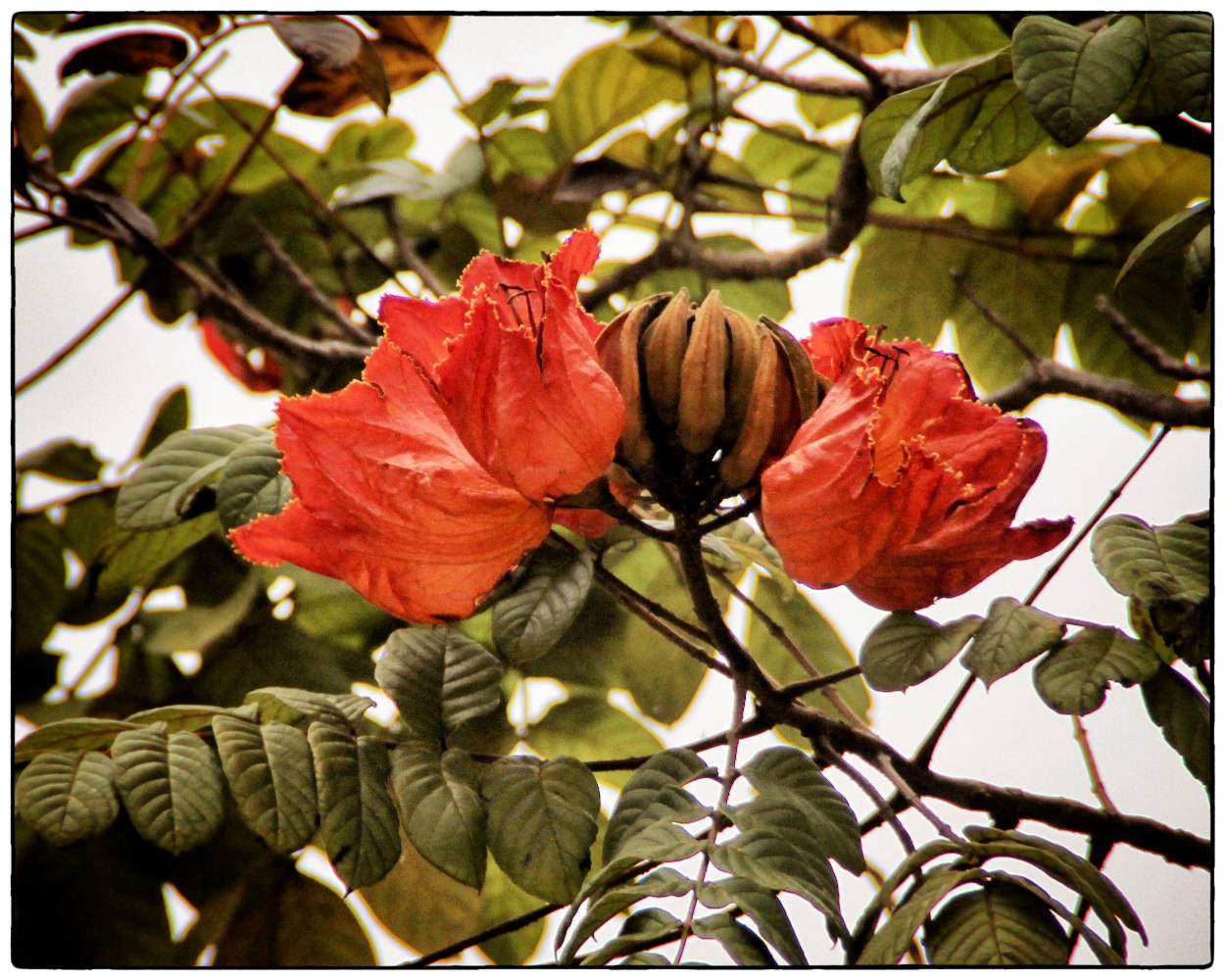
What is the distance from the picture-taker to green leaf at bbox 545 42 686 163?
3.28 feet

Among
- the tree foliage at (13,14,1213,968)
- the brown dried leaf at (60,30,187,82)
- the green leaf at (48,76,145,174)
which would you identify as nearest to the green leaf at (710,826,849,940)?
the tree foliage at (13,14,1213,968)

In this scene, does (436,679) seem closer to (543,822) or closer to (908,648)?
(543,822)

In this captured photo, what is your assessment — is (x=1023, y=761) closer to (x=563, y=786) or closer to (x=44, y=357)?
(x=563, y=786)

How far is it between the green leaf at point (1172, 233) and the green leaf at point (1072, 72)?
77 millimetres

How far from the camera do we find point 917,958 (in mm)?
498

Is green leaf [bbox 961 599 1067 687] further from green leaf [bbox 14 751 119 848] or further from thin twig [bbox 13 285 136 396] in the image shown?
thin twig [bbox 13 285 136 396]

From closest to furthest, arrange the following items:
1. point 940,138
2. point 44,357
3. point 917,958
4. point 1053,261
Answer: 1. point 917,958
2. point 940,138
3. point 44,357
4. point 1053,261

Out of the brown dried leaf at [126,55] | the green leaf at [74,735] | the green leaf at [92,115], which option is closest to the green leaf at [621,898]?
the green leaf at [74,735]

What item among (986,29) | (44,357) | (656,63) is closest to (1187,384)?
(986,29)

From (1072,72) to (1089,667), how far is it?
0.90 feet

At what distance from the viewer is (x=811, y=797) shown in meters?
0.52

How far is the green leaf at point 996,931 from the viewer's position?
18.1 inches

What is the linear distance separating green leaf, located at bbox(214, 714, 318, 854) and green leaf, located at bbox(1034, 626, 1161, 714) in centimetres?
33

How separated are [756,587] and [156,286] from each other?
2.03ft
